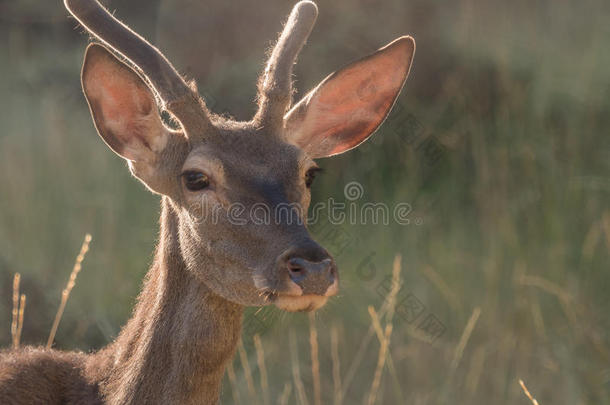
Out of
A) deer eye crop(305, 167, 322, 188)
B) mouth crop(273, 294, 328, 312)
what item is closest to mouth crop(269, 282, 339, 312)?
mouth crop(273, 294, 328, 312)

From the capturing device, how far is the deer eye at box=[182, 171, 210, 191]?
4.56 meters

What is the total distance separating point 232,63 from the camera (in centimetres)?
1071

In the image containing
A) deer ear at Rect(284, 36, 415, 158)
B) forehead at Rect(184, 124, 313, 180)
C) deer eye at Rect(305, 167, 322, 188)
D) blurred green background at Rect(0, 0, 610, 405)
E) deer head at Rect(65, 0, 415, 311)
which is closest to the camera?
deer head at Rect(65, 0, 415, 311)

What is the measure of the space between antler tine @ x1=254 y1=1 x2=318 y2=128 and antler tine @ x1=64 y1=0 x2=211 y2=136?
0.34m

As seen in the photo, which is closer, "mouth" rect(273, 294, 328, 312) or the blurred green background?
"mouth" rect(273, 294, 328, 312)

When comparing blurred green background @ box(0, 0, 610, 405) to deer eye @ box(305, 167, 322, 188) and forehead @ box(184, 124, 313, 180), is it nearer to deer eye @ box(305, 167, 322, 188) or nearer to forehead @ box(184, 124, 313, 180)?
deer eye @ box(305, 167, 322, 188)

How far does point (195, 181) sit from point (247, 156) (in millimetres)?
267

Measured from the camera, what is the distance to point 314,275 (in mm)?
4023

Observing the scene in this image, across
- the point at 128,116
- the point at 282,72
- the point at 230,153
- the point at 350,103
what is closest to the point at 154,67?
the point at 128,116

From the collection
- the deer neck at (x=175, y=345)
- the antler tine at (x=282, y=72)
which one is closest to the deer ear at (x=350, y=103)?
the antler tine at (x=282, y=72)

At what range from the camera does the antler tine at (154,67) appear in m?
4.72

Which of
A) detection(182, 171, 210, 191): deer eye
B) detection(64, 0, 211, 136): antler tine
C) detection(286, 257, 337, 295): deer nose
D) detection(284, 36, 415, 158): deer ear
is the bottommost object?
detection(286, 257, 337, 295): deer nose

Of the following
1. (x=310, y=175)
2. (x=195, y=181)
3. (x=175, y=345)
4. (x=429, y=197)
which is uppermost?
(x=195, y=181)

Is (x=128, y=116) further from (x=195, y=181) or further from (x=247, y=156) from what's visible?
(x=247, y=156)
